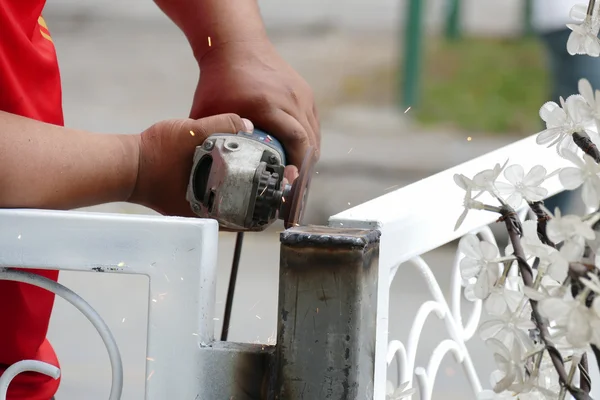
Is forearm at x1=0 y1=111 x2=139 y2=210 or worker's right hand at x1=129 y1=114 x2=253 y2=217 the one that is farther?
worker's right hand at x1=129 y1=114 x2=253 y2=217

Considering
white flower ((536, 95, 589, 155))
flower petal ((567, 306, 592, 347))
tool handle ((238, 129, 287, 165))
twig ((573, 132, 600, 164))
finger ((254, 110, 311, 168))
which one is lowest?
flower petal ((567, 306, 592, 347))

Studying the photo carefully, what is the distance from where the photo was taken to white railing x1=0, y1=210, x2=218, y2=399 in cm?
66

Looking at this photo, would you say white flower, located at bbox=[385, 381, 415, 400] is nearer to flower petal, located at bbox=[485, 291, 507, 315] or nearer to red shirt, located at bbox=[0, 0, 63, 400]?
flower petal, located at bbox=[485, 291, 507, 315]

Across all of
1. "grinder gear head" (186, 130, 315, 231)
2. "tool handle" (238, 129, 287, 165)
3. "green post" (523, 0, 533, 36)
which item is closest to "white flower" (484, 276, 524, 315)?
"grinder gear head" (186, 130, 315, 231)

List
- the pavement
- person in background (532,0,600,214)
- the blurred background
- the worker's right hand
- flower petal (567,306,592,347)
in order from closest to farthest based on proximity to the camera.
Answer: flower petal (567,306,592,347), the worker's right hand, person in background (532,0,600,214), the pavement, the blurred background

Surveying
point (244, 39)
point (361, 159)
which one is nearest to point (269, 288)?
point (361, 159)

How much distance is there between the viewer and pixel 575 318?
1.68ft

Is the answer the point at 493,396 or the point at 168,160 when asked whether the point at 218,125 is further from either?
the point at 493,396

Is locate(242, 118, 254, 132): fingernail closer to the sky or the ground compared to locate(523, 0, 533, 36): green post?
closer to the ground

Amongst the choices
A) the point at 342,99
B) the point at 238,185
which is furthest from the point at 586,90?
the point at 342,99

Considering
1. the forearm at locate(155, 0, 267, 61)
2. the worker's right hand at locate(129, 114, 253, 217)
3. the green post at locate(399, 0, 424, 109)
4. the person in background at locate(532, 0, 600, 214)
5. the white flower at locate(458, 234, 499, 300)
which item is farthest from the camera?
the green post at locate(399, 0, 424, 109)

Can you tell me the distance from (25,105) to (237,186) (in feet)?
0.82

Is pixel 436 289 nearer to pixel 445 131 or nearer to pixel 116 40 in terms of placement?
pixel 445 131

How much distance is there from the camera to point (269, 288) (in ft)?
13.1
